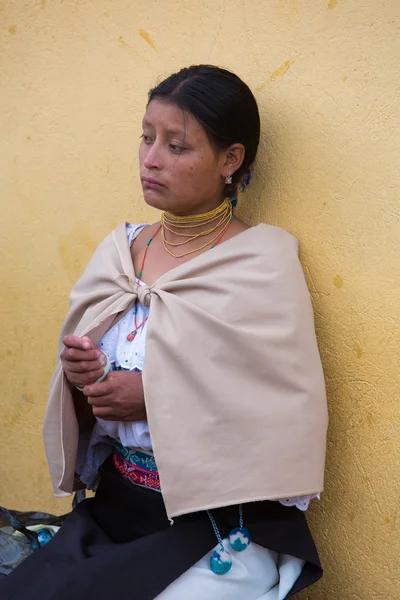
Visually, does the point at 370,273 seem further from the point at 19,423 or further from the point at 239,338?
the point at 19,423

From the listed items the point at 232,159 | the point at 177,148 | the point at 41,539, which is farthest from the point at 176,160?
the point at 41,539

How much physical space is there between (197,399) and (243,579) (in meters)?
0.49

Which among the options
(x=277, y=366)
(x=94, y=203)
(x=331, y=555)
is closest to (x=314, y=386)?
(x=277, y=366)

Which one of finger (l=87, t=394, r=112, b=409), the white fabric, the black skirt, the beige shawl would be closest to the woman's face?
the beige shawl

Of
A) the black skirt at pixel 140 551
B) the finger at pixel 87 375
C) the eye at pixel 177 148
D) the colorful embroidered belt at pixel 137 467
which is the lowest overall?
the black skirt at pixel 140 551

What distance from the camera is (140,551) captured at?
7.25 feet

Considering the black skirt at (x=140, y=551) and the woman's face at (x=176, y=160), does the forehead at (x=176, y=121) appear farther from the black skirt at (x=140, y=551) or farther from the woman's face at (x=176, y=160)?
the black skirt at (x=140, y=551)

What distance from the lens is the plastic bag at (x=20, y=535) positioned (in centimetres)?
262

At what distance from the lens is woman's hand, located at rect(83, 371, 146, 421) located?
2256 millimetres

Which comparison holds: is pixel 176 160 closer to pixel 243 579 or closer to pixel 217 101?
pixel 217 101

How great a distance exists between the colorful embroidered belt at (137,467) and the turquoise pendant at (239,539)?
0.27 meters

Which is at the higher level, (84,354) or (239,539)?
(84,354)

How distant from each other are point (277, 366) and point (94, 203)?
1.31 meters

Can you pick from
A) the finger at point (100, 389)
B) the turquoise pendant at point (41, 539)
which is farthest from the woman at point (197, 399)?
the turquoise pendant at point (41, 539)
